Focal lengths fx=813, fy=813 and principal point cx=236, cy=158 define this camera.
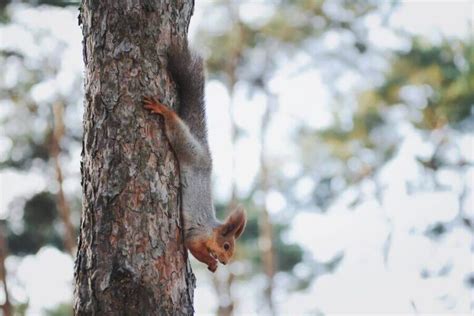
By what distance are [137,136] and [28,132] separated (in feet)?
25.7

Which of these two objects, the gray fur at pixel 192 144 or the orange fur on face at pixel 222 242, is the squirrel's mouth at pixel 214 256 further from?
the gray fur at pixel 192 144

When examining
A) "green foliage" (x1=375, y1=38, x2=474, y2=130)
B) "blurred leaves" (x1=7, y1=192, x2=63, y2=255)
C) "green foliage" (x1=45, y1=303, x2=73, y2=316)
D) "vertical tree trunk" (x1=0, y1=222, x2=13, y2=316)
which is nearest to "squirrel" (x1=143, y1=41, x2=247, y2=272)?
"vertical tree trunk" (x1=0, y1=222, x2=13, y2=316)

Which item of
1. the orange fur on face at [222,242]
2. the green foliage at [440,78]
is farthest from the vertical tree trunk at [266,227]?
the orange fur on face at [222,242]

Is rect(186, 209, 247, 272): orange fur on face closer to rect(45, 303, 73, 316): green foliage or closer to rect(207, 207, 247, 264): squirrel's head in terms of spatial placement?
rect(207, 207, 247, 264): squirrel's head

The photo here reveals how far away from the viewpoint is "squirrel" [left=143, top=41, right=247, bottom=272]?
2773mm

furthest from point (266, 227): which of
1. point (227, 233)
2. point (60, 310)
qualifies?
point (227, 233)

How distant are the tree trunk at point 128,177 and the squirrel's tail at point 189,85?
0.15 ft

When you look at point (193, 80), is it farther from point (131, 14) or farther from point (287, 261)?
point (287, 261)

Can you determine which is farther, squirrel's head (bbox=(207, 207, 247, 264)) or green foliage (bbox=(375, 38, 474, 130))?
green foliage (bbox=(375, 38, 474, 130))

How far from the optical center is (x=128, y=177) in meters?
2.59

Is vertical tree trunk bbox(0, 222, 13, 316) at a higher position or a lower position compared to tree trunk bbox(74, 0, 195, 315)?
higher

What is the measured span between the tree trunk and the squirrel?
5 centimetres

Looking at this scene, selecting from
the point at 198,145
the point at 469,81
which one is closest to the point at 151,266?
the point at 198,145

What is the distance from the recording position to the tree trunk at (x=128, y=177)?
2521 millimetres
